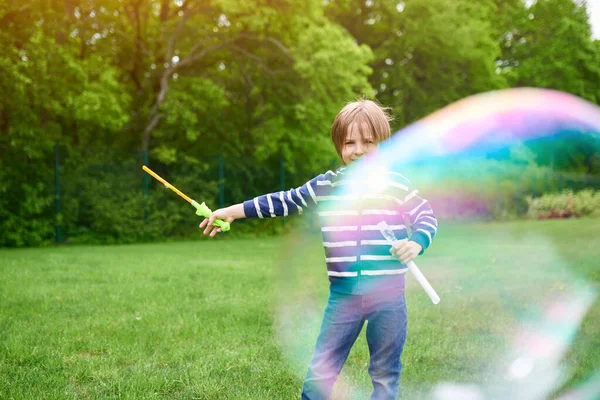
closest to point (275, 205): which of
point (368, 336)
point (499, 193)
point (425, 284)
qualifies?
point (368, 336)

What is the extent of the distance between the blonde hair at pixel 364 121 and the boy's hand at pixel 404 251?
49 centimetres

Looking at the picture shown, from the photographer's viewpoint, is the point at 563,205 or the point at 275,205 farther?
the point at 563,205

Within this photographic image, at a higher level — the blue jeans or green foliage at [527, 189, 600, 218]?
the blue jeans

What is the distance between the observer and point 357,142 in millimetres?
2742

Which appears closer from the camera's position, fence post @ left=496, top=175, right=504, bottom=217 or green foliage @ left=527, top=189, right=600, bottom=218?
fence post @ left=496, top=175, right=504, bottom=217

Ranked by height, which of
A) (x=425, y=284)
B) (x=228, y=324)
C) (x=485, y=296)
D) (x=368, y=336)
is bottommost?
(x=485, y=296)

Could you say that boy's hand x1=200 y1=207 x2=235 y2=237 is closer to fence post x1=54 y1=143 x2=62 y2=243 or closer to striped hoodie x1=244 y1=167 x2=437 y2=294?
striped hoodie x1=244 y1=167 x2=437 y2=294

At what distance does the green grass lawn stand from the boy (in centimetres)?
73

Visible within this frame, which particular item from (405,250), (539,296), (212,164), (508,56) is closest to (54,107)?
(212,164)

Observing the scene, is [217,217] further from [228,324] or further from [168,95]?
[168,95]

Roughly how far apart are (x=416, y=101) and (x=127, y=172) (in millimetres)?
13989

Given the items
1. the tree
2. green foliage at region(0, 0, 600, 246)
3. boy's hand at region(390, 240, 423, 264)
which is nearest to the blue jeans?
boy's hand at region(390, 240, 423, 264)

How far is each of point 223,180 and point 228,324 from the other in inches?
437

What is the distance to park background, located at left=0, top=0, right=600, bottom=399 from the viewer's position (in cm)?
409
